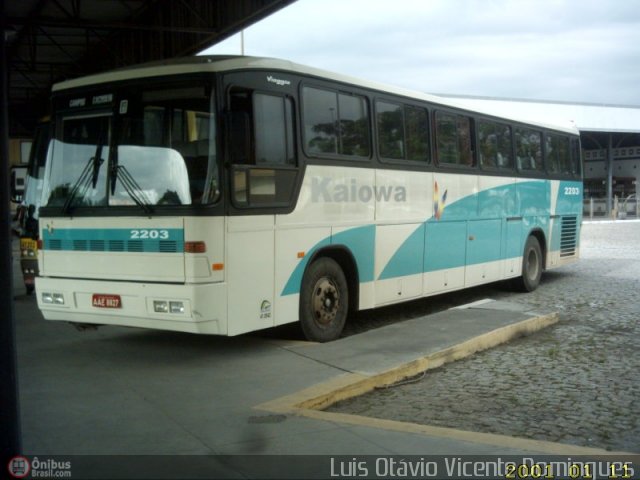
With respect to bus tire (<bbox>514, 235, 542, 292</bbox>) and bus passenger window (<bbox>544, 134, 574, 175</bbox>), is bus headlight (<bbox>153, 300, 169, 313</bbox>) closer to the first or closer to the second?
bus tire (<bbox>514, 235, 542, 292</bbox>)

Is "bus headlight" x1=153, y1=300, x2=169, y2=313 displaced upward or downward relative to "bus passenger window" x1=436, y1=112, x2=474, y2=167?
downward

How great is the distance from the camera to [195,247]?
24.3 feet

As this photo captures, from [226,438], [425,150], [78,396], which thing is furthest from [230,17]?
[226,438]

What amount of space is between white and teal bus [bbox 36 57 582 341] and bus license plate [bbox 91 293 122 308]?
15mm

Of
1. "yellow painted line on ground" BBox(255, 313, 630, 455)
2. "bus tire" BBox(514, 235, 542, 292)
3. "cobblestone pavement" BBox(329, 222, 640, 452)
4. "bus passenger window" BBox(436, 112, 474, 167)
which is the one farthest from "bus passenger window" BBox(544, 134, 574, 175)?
"yellow painted line on ground" BBox(255, 313, 630, 455)

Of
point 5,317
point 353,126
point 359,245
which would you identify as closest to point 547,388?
point 359,245

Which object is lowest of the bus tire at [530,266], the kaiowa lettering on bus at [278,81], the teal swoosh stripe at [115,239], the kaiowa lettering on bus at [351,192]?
the bus tire at [530,266]

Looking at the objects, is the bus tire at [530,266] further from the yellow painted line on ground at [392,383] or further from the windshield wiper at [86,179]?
the windshield wiper at [86,179]

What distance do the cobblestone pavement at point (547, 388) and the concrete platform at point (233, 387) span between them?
0.30 metres

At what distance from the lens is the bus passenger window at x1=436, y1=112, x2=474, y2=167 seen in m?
12.0

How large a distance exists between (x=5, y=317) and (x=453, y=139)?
9370 mm

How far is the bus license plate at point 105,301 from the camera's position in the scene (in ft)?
25.7

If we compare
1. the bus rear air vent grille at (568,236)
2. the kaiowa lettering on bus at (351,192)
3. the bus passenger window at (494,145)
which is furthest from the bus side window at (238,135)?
the bus rear air vent grille at (568,236)

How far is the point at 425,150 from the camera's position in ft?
37.7
